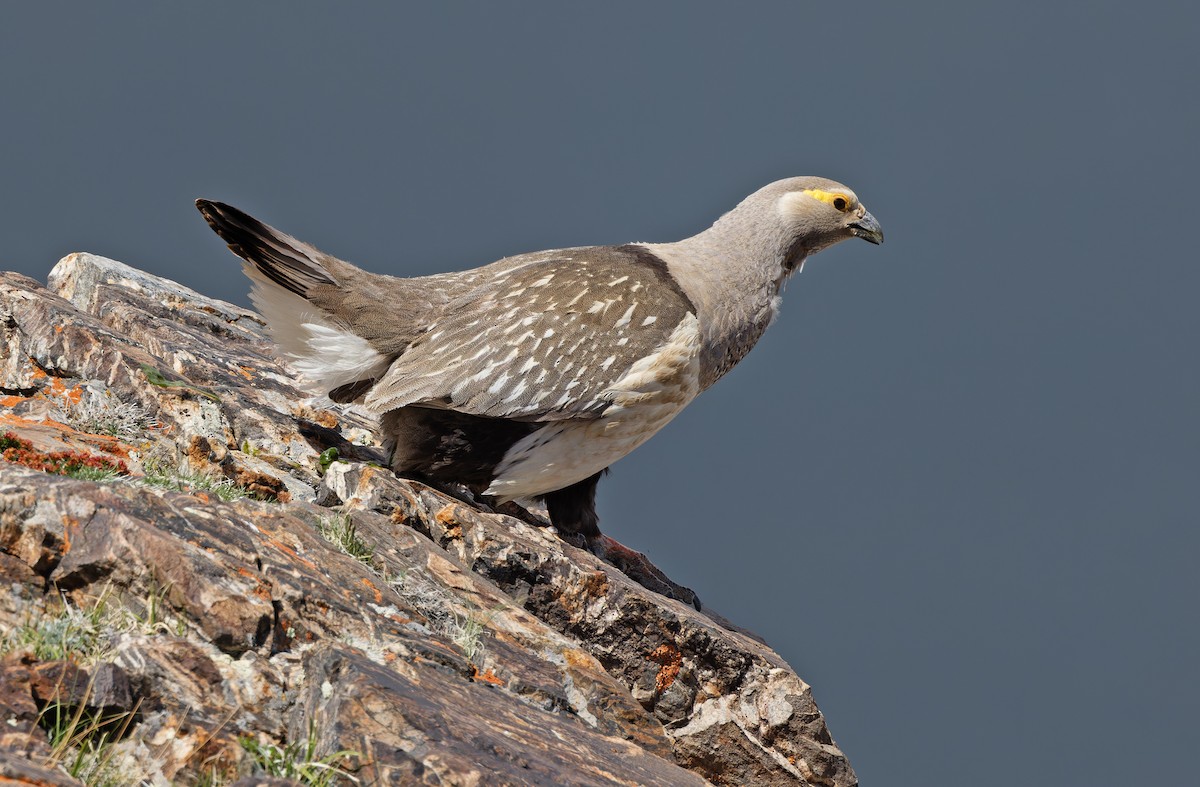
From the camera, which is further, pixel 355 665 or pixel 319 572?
pixel 319 572

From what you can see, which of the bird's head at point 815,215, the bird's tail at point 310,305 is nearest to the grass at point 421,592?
the bird's tail at point 310,305

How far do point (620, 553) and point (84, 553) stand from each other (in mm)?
5252

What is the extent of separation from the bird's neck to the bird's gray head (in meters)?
0.02

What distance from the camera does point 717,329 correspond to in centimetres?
966

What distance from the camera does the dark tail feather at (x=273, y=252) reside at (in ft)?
28.7

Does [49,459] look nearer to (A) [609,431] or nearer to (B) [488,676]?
(B) [488,676]

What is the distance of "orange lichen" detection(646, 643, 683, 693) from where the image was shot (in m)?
8.27

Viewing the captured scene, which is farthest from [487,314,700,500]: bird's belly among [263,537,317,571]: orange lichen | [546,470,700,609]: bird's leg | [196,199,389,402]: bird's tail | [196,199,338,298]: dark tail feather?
[263,537,317,571]: orange lichen

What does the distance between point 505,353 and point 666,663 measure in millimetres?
2342

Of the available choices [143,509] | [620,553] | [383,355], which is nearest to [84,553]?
[143,509]

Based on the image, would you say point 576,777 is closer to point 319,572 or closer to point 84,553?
point 319,572

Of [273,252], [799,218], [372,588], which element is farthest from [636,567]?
[372,588]

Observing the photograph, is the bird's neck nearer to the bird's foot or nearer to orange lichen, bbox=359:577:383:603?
the bird's foot

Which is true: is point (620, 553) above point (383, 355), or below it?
below
